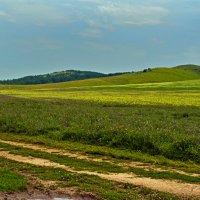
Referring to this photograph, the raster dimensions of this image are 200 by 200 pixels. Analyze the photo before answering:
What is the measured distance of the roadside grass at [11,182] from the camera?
40.2ft

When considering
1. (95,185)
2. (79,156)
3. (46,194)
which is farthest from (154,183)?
(79,156)

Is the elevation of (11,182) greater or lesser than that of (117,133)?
lesser

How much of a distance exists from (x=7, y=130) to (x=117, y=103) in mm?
23349

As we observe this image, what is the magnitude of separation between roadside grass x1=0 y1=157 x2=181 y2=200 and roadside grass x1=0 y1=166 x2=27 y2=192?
84cm

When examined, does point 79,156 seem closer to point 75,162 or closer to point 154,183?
point 75,162

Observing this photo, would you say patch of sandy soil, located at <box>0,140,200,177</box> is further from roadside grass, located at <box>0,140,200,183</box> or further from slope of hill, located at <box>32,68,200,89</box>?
slope of hill, located at <box>32,68,200,89</box>

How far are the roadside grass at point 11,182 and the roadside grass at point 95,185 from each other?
84 centimetres

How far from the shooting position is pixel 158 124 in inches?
999

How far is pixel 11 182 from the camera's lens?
12781mm

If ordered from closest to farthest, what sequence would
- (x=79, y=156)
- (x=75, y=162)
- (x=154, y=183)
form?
1. (x=154, y=183)
2. (x=75, y=162)
3. (x=79, y=156)

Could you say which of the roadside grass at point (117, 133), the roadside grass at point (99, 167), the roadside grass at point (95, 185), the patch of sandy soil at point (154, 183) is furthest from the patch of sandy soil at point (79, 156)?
the roadside grass at point (95, 185)

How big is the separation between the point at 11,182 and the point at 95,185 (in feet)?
8.12

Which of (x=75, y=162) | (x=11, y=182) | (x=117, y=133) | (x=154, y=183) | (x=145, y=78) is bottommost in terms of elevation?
(x=154, y=183)

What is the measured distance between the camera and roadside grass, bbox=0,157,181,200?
11.9m
